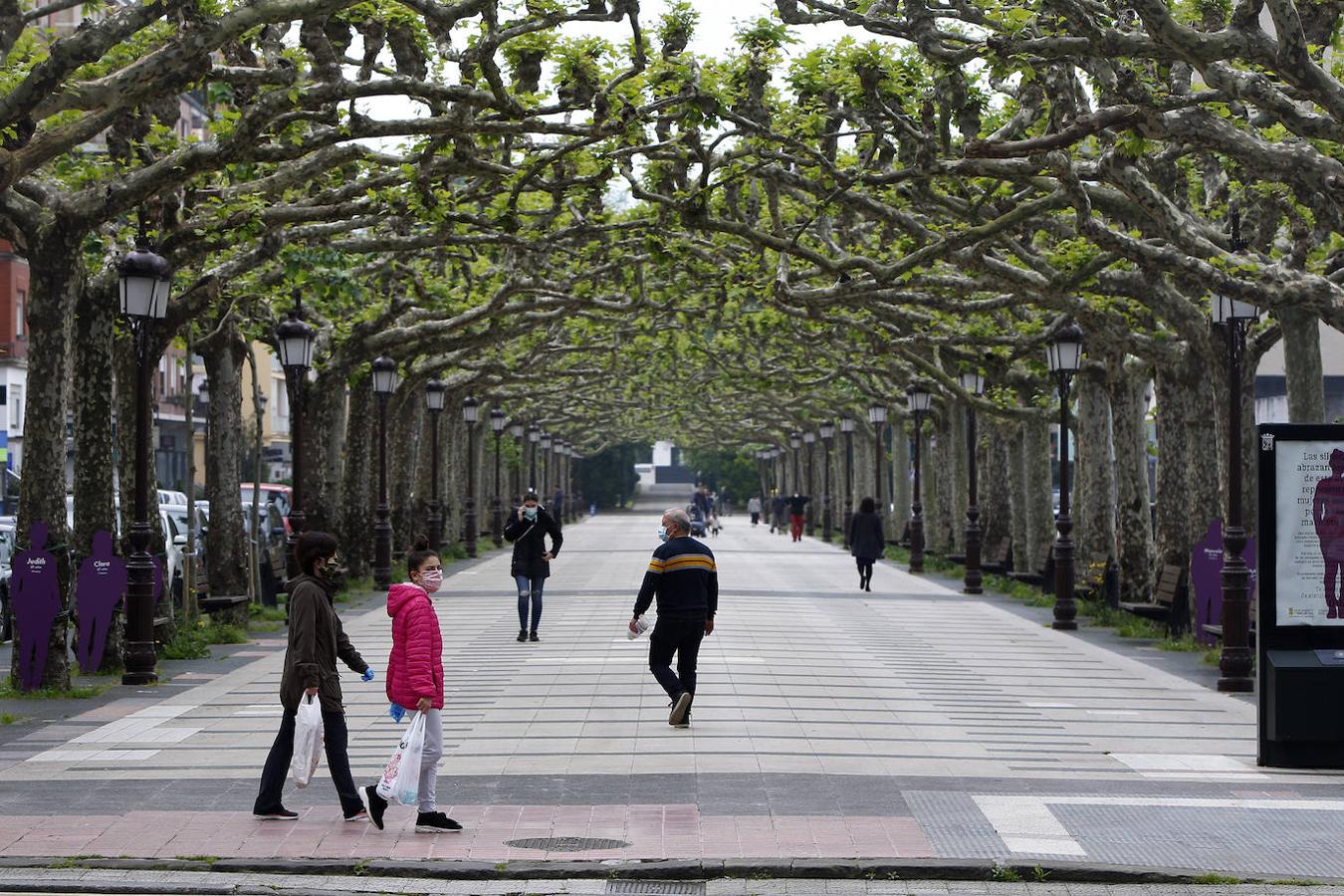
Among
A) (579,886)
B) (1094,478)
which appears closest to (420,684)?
(579,886)

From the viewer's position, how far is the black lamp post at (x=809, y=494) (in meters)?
76.5

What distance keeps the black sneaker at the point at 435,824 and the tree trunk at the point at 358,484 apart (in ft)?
82.3

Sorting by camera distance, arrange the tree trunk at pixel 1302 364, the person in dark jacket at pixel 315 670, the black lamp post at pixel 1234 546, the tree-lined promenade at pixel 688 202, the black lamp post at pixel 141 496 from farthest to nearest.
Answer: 1. the tree trunk at pixel 1302 364
2. the black lamp post at pixel 1234 546
3. the black lamp post at pixel 141 496
4. the tree-lined promenade at pixel 688 202
5. the person in dark jacket at pixel 315 670

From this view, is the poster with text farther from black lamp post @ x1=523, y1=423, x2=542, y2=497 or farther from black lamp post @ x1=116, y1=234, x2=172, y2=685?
black lamp post @ x1=523, y1=423, x2=542, y2=497

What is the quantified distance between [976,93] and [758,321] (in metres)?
19.6

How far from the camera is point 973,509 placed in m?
35.9

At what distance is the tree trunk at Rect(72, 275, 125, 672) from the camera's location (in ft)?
61.3

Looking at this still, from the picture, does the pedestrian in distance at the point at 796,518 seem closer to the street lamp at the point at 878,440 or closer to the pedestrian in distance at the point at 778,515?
the street lamp at the point at 878,440

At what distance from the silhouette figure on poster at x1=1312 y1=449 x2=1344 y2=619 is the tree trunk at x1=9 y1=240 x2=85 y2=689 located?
10.7m

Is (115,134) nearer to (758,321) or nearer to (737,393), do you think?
(758,321)

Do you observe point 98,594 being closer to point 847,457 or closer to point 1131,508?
point 1131,508

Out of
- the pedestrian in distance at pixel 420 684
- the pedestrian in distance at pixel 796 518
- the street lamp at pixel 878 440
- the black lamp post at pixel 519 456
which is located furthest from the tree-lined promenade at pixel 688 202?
the black lamp post at pixel 519 456

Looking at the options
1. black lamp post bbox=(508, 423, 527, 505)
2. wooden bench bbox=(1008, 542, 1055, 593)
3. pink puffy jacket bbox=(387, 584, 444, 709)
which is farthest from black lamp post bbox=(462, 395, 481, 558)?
pink puffy jacket bbox=(387, 584, 444, 709)

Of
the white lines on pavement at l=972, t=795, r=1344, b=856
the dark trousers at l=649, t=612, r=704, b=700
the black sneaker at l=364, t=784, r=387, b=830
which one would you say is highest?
the dark trousers at l=649, t=612, r=704, b=700
